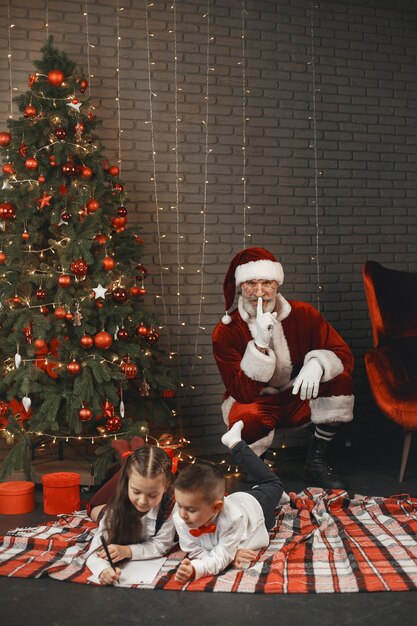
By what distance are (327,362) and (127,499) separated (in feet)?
5.48

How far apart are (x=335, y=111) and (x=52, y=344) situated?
104 inches

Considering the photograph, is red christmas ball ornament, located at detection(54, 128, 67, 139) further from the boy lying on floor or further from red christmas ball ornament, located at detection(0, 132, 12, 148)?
the boy lying on floor

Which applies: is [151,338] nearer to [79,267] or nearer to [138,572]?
[79,267]

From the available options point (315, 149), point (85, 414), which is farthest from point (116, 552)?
point (315, 149)

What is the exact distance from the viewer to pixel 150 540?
3316 millimetres

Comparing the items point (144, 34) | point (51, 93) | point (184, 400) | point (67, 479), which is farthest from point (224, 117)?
point (67, 479)

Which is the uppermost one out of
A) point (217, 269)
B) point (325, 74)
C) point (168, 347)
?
point (325, 74)

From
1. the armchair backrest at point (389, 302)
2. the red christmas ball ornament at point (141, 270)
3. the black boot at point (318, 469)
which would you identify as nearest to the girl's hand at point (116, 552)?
the black boot at point (318, 469)

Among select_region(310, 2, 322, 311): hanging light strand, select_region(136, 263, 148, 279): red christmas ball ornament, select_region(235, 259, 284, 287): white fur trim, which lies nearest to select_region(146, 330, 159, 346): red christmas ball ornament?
select_region(136, 263, 148, 279): red christmas ball ornament

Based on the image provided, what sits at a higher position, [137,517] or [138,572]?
[137,517]

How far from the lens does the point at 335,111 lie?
587cm

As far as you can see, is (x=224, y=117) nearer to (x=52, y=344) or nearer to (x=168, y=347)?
(x=168, y=347)

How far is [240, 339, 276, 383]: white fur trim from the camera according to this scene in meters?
4.37

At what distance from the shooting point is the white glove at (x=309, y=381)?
439cm
